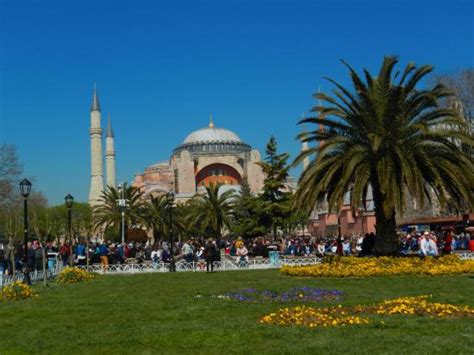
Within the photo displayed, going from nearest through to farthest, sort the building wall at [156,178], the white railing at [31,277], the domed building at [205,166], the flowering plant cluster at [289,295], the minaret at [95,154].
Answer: the flowering plant cluster at [289,295]
the white railing at [31,277]
the minaret at [95,154]
the domed building at [205,166]
the building wall at [156,178]

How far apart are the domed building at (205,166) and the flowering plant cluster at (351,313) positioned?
7849cm

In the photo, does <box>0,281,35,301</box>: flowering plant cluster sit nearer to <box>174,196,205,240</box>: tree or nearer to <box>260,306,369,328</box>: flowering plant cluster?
<box>260,306,369,328</box>: flowering plant cluster

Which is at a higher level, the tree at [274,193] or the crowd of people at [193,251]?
the tree at [274,193]

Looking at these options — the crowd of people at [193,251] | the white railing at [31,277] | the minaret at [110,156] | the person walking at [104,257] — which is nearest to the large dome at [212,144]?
the minaret at [110,156]

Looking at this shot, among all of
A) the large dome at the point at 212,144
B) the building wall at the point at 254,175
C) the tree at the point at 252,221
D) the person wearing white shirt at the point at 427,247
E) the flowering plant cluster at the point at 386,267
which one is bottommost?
the flowering plant cluster at the point at 386,267

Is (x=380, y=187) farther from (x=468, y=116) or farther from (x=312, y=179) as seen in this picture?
(x=468, y=116)

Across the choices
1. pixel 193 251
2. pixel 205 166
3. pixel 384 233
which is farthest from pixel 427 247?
pixel 205 166

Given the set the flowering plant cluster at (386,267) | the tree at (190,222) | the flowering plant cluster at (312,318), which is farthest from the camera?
Result: the tree at (190,222)

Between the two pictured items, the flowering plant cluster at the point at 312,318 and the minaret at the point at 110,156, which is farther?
the minaret at the point at 110,156

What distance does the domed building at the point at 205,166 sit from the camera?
9281cm

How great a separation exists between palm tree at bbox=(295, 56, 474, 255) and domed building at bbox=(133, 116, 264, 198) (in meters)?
70.2

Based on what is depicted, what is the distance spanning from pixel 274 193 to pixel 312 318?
35.2 metres

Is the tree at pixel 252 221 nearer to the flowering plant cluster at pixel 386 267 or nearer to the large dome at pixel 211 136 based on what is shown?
the flowering plant cluster at pixel 386 267

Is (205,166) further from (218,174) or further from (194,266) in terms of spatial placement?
(194,266)
